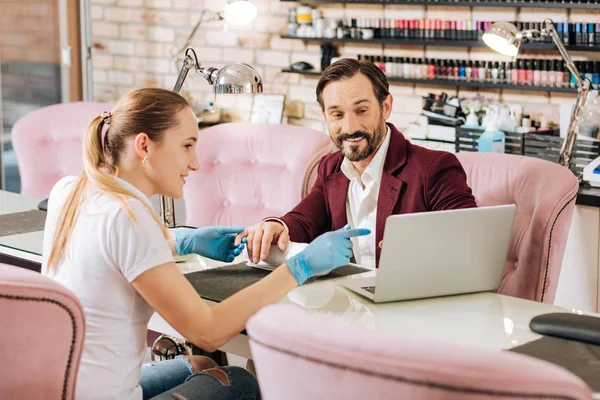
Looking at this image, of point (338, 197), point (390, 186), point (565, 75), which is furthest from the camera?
point (565, 75)

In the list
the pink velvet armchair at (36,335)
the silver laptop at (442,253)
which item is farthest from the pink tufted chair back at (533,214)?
the pink velvet armchair at (36,335)

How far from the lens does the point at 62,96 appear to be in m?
5.71

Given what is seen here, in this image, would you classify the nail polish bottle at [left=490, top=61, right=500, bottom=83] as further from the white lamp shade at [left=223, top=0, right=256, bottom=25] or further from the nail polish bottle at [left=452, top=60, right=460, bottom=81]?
the white lamp shade at [left=223, top=0, right=256, bottom=25]

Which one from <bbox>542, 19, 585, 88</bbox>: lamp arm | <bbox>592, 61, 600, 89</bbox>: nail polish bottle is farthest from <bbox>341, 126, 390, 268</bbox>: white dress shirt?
<bbox>592, 61, 600, 89</bbox>: nail polish bottle

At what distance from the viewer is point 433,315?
73.2 inches

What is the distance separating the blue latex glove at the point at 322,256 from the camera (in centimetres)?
192

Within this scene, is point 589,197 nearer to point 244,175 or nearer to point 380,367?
point 244,175

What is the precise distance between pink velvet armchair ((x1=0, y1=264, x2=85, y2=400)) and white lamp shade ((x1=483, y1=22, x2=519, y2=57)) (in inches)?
91.0

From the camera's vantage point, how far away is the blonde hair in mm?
1793

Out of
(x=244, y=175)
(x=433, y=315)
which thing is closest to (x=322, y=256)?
(x=433, y=315)

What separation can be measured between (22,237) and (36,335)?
126 centimetres

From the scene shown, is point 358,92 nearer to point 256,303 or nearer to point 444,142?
point 256,303

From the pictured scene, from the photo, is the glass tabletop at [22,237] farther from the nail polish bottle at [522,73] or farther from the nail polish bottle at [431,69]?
the nail polish bottle at [522,73]

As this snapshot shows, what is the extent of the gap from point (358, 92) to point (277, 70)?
249cm
